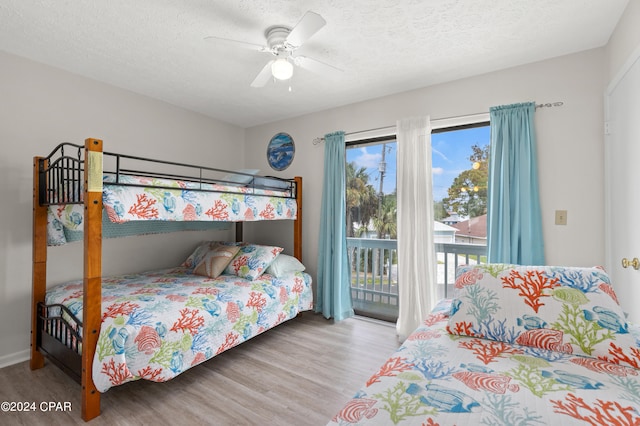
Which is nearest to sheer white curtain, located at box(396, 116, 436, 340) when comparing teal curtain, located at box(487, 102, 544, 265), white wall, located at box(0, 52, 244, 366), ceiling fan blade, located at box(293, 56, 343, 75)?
teal curtain, located at box(487, 102, 544, 265)

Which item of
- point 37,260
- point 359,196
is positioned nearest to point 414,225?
point 359,196

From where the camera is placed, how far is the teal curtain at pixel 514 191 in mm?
2316

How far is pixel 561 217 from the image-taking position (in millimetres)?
2277

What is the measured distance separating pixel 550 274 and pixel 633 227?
0.81 meters

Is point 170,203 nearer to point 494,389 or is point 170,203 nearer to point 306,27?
point 306,27

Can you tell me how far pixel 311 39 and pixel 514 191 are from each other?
197 centimetres

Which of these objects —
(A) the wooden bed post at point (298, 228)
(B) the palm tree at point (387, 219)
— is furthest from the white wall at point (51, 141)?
(B) the palm tree at point (387, 219)

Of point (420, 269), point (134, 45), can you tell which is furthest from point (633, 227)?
point (134, 45)

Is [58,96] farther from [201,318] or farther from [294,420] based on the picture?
[294,420]

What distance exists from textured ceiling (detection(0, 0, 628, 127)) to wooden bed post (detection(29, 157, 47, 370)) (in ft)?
3.06

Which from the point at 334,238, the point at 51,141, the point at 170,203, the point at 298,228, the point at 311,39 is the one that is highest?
the point at 311,39

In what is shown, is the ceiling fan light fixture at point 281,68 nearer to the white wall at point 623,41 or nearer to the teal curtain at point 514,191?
the teal curtain at point 514,191

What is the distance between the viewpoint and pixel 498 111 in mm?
2471

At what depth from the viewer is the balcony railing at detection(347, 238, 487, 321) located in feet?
10.4
